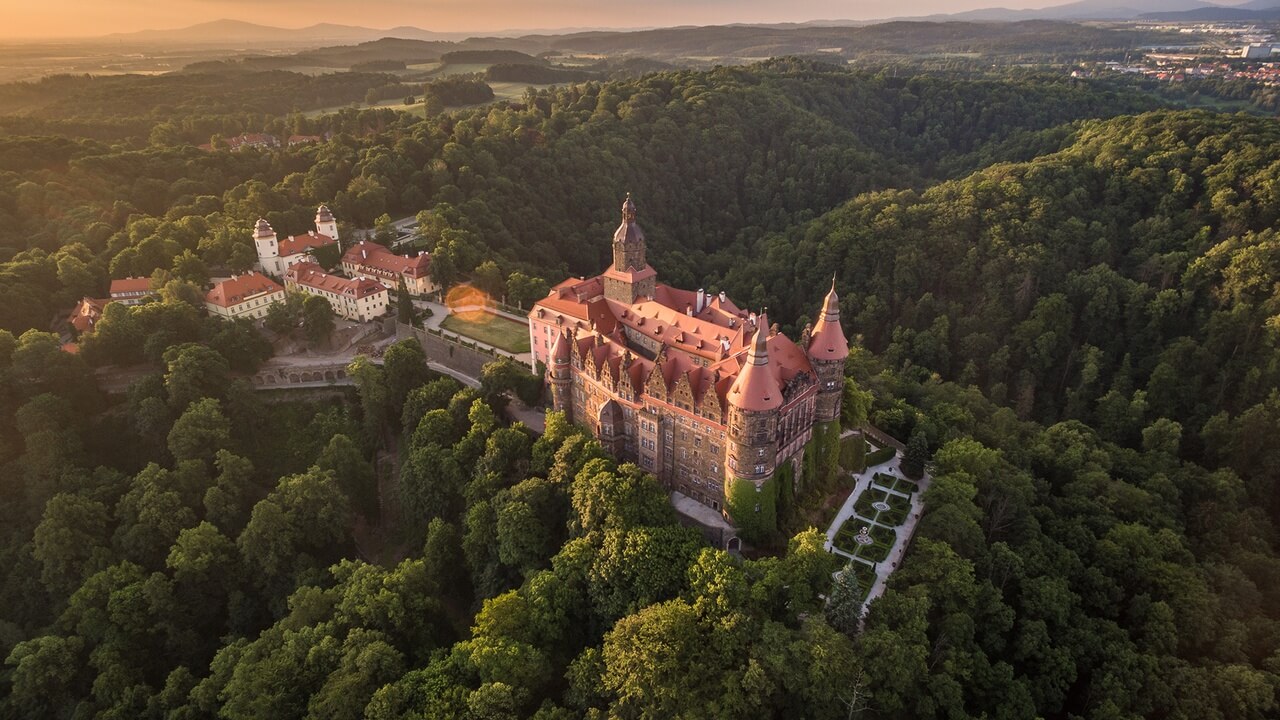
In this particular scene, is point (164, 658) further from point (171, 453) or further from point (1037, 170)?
point (1037, 170)

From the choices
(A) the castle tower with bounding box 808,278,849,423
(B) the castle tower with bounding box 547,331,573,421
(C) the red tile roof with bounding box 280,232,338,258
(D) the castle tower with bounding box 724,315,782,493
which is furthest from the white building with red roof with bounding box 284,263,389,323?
(A) the castle tower with bounding box 808,278,849,423

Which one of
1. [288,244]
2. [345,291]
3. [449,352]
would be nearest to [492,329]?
[449,352]

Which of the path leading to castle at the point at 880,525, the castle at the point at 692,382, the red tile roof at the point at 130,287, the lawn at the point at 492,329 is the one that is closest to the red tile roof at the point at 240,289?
the red tile roof at the point at 130,287

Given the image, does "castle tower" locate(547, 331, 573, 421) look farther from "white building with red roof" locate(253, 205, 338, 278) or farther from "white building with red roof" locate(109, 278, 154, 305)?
"white building with red roof" locate(109, 278, 154, 305)

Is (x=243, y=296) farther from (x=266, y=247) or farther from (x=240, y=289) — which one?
(x=266, y=247)

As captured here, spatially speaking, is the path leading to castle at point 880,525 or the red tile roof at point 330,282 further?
the red tile roof at point 330,282

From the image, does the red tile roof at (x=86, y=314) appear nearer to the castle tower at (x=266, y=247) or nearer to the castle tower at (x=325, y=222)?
the castle tower at (x=266, y=247)
